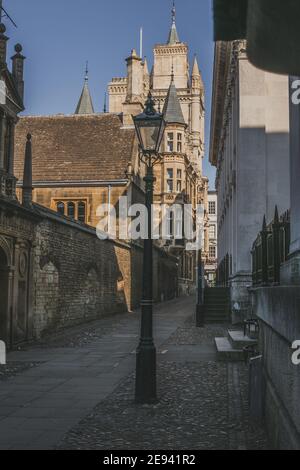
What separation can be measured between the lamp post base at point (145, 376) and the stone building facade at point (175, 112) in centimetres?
478

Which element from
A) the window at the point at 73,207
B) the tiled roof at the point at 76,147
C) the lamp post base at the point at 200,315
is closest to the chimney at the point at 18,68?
the lamp post base at the point at 200,315

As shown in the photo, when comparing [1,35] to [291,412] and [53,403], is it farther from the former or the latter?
[291,412]

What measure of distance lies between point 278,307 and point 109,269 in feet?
77.5

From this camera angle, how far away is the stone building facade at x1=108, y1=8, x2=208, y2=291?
1661 inches

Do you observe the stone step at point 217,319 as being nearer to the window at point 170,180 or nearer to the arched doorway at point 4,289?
the arched doorway at point 4,289

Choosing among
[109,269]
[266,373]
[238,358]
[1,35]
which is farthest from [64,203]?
[266,373]

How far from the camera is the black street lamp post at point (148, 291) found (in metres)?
8.31

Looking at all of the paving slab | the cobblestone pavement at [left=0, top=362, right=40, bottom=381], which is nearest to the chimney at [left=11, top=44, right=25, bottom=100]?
the paving slab

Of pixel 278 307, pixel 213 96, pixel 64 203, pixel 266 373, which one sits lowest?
pixel 266 373

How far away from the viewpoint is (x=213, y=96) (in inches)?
1266

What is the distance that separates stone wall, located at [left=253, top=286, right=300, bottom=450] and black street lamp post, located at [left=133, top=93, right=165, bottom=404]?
218cm

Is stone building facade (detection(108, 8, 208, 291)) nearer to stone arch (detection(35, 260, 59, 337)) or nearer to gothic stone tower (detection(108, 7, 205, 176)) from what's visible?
gothic stone tower (detection(108, 7, 205, 176))

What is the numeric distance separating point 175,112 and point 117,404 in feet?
155

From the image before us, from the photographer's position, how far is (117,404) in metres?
8.08
